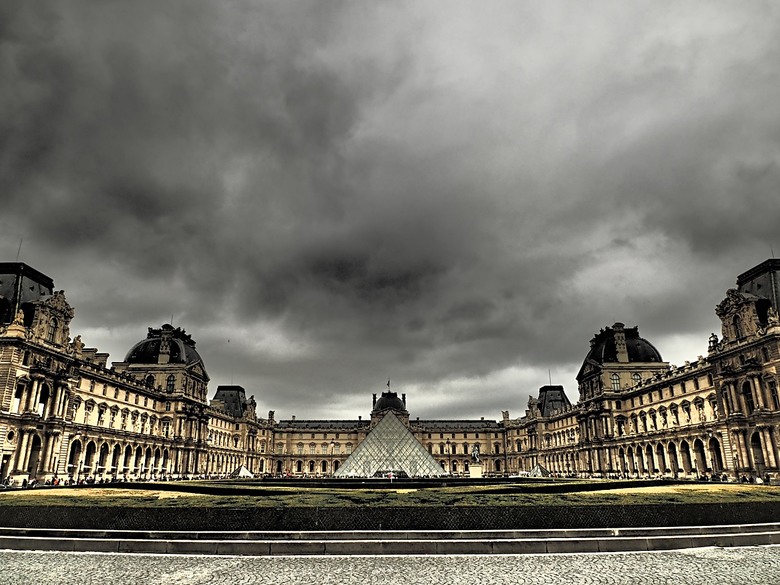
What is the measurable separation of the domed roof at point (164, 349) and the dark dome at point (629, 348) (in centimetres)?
5657

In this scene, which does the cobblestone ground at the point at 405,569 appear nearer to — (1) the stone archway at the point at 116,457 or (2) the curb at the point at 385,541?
(2) the curb at the point at 385,541

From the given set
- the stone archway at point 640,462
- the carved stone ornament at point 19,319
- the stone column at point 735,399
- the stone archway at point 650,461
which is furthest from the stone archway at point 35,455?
the stone archway at point 640,462

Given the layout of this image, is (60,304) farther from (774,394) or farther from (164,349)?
(774,394)

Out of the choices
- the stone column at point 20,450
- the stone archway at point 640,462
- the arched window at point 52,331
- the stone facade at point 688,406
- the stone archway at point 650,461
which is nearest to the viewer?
the stone column at point 20,450

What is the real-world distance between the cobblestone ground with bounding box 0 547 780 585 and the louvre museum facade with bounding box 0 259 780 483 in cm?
3423

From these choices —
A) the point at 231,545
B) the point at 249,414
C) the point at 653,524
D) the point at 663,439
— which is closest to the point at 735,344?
the point at 663,439

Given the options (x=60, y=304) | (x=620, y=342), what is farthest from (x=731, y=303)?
(x=60, y=304)

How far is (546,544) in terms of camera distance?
42.8 ft

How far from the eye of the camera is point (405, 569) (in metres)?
11.2

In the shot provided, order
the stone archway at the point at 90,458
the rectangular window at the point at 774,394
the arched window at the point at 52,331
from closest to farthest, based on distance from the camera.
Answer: the rectangular window at the point at 774,394 < the arched window at the point at 52,331 < the stone archway at the point at 90,458

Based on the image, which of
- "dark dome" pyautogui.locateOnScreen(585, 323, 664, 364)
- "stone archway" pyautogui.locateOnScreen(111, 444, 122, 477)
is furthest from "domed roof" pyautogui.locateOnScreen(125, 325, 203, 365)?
"dark dome" pyautogui.locateOnScreen(585, 323, 664, 364)

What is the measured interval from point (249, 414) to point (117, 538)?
3490 inches

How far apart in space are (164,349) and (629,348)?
63.7m

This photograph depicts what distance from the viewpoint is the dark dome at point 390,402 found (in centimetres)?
12000
